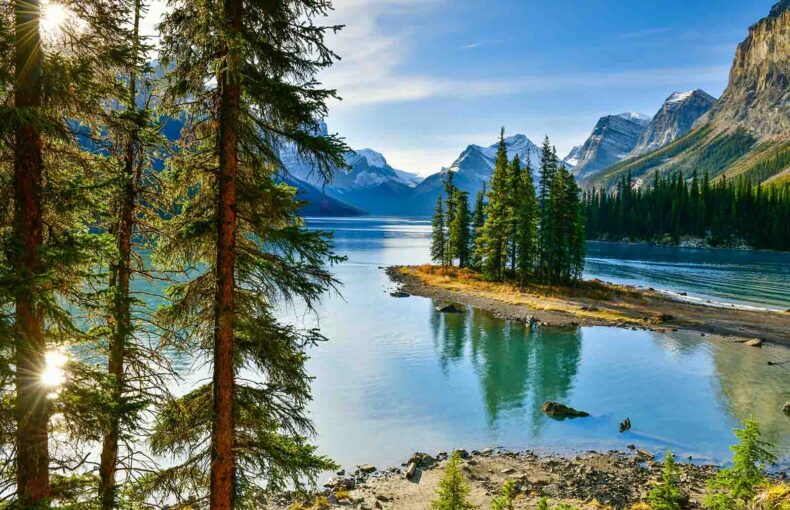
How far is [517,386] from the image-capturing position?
30906 mm

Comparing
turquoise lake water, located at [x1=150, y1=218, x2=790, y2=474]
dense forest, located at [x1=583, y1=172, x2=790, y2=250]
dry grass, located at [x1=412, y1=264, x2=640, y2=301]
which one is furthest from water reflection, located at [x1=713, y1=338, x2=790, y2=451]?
dense forest, located at [x1=583, y1=172, x2=790, y2=250]

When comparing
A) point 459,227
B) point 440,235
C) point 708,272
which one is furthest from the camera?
point 708,272

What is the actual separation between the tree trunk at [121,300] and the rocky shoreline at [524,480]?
9.23m

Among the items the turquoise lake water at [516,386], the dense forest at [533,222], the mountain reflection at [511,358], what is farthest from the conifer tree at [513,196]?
the mountain reflection at [511,358]

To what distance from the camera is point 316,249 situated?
7.74 meters

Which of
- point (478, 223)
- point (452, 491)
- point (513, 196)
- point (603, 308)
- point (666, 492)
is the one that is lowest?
point (603, 308)

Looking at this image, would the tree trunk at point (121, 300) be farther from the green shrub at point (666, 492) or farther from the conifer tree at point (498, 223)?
the conifer tree at point (498, 223)

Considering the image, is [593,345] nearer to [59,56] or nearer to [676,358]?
[676,358]

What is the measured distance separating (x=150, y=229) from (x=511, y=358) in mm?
31792

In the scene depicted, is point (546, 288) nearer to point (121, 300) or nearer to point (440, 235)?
point (440, 235)

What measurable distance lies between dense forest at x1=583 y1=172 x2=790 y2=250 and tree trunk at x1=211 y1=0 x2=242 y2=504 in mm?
171755

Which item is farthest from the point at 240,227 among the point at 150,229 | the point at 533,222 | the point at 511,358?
the point at 533,222

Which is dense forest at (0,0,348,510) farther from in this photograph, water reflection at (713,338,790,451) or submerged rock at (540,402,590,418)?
water reflection at (713,338,790,451)

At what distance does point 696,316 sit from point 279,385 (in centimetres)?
5466
